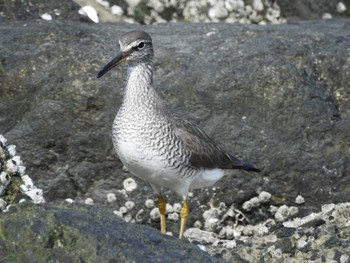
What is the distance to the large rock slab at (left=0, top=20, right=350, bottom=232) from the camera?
1298 centimetres

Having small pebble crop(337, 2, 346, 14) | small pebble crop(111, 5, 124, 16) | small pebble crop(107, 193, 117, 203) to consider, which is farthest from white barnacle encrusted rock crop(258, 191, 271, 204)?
small pebble crop(337, 2, 346, 14)

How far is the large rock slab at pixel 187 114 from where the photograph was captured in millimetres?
12984

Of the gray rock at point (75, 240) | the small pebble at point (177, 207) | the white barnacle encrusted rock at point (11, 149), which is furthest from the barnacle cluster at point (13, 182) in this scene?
the gray rock at point (75, 240)

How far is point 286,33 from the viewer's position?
1430 cm

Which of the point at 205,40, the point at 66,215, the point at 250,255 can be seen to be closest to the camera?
the point at 66,215

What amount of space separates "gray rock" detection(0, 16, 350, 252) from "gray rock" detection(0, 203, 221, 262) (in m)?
4.61

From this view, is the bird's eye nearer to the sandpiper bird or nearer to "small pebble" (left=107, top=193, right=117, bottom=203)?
the sandpiper bird

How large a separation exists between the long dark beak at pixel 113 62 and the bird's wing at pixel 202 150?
0.92 m

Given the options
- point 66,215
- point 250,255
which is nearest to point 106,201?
point 250,255

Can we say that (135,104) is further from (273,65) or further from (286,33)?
(286,33)

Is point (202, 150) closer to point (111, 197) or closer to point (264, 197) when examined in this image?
point (264, 197)

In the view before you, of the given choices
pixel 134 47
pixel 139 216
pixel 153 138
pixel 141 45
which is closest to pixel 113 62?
pixel 134 47

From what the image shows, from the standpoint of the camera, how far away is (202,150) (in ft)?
39.7

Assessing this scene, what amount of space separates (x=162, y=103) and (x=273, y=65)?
2.11m
